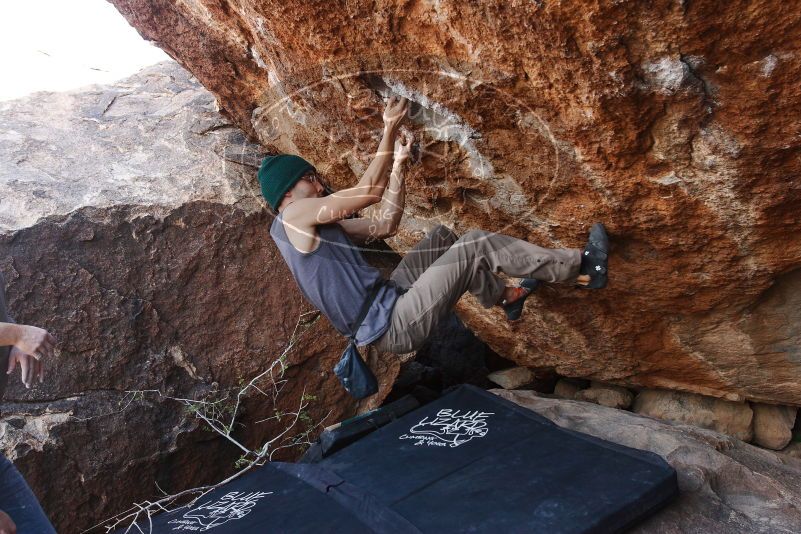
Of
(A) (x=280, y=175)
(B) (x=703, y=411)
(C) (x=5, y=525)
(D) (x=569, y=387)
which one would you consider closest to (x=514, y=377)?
(D) (x=569, y=387)

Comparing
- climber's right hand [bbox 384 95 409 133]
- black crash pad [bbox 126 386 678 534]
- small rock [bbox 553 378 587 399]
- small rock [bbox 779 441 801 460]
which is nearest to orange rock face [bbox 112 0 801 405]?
climber's right hand [bbox 384 95 409 133]

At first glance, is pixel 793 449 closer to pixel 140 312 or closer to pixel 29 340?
pixel 140 312

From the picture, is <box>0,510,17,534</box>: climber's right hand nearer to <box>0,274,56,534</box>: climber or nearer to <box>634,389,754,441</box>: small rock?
<box>0,274,56,534</box>: climber

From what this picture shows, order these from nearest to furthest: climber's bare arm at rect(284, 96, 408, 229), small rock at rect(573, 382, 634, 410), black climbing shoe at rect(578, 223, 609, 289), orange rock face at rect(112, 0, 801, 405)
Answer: orange rock face at rect(112, 0, 801, 405) → climber's bare arm at rect(284, 96, 408, 229) → black climbing shoe at rect(578, 223, 609, 289) → small rock at rect(573, 382, 634, 410)

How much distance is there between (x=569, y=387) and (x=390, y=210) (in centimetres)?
234

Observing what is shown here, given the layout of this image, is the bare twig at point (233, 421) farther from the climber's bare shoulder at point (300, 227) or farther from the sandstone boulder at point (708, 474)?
the sandstone boulder at point (708, 474)

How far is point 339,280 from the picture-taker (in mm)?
2916

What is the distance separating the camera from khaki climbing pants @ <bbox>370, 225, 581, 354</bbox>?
2887 millimetres

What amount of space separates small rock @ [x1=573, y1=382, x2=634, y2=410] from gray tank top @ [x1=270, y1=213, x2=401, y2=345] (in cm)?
204

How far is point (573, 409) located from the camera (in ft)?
12.3

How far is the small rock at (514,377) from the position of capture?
15.6ft

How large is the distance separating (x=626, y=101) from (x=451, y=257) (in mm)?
994

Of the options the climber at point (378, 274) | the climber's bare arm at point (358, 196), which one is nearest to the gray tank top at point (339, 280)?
the climber at point (378, 274)

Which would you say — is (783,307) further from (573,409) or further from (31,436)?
(31,436)
